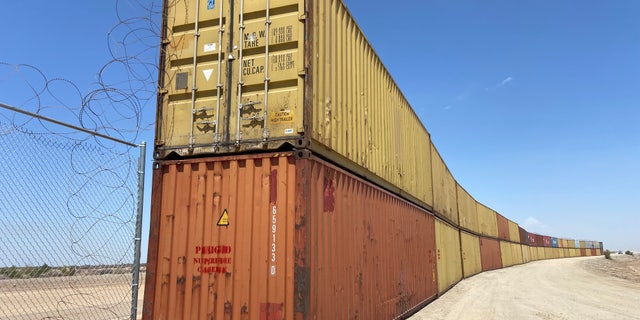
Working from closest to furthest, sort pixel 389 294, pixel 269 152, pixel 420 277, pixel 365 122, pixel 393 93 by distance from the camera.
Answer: pixel 269 152 → pixel 365 122 → pixel 389 294 → pixel 393 93 → pixel 420 277

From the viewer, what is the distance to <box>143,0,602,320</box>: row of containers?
5125 millimetres

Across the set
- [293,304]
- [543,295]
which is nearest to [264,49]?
[293,304]

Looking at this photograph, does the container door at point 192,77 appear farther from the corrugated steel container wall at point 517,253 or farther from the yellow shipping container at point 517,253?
the corrugated steel container wall at point 517,253

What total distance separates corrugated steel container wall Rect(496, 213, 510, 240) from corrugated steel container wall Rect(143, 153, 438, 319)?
124ft

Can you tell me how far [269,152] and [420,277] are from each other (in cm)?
777

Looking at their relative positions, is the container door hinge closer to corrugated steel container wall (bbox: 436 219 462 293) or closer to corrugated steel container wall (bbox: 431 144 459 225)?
corrugated steel container wall (bbox: 431 144 459 225)

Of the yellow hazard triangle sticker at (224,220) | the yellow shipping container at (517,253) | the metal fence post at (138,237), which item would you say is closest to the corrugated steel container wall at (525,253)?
the yellow shipping container at (517,253)

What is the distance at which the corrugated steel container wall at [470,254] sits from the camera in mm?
23097

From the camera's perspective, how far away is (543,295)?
53.3 feet

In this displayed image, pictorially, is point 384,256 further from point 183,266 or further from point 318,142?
point 183,266

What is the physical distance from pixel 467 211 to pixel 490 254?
1067 centimetres

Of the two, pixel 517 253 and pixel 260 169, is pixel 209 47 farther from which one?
pixel 517 253

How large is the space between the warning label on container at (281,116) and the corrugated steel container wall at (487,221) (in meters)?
28.6

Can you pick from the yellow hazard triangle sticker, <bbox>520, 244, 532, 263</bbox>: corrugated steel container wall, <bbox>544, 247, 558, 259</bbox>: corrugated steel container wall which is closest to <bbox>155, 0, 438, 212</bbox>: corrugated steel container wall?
the yellow hazard triangle sticker
